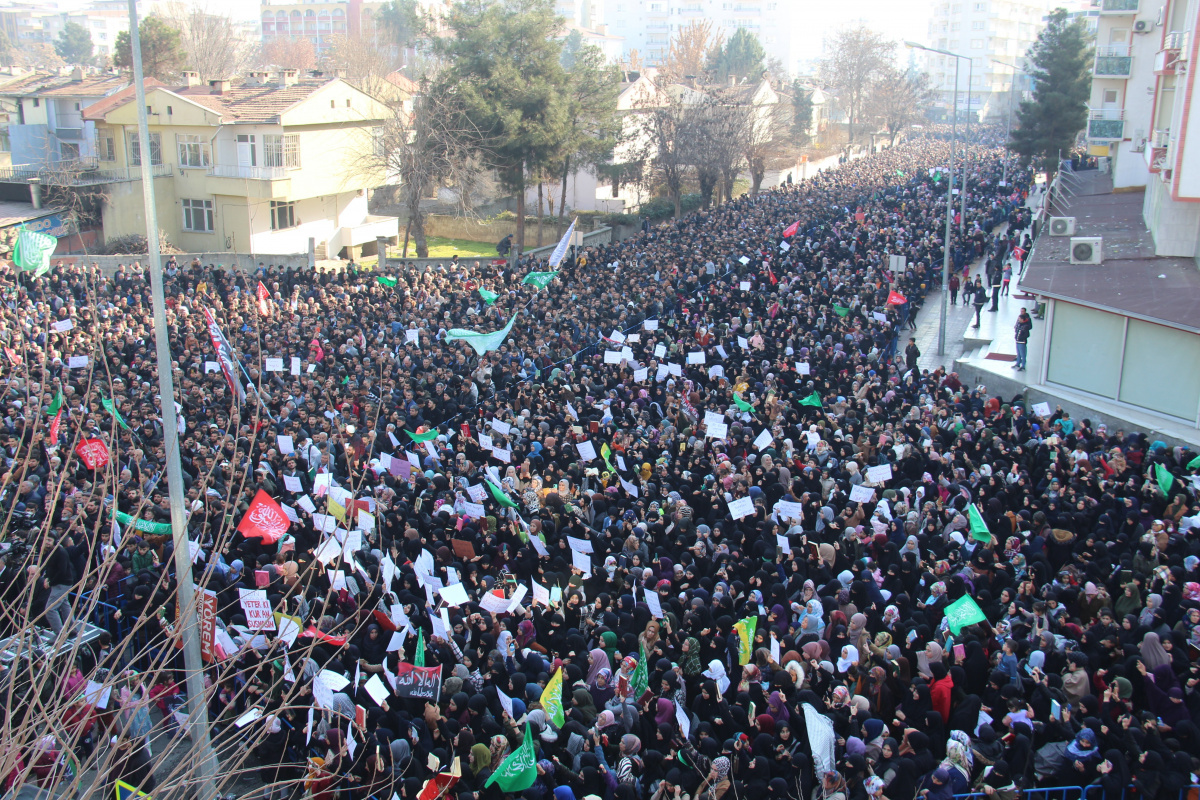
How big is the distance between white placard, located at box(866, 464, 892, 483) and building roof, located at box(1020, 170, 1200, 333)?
7785mm

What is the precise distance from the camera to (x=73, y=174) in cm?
3509

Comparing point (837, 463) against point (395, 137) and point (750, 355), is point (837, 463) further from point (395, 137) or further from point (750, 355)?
point (395, 137)

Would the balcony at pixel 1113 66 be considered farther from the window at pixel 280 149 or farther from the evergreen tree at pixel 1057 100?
the window at pixel 280 149

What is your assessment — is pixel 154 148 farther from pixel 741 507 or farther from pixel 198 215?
pixel 741 507

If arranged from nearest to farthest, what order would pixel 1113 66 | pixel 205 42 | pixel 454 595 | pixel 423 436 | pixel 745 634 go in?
pixel 745 634, pixel 454 595, pixel 423 436, pixel 1113 66, pixel 205 42

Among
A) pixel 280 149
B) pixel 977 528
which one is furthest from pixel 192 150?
pixel 977 528

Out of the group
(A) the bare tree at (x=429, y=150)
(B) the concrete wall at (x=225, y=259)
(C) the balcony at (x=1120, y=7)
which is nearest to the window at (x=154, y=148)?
(B) the concrete wall at (x=225, y=259)

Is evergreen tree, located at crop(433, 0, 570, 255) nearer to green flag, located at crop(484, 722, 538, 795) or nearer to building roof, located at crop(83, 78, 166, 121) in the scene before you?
building roof, located at crop(83, 78, 166, 121)

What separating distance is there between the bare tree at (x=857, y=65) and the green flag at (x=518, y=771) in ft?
260

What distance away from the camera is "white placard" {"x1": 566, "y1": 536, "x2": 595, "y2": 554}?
10.6 metres

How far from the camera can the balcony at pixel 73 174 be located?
34.8 meters

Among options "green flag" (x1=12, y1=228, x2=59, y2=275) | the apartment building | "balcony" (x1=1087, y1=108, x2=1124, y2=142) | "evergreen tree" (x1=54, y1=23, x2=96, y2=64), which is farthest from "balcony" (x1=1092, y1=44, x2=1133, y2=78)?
"evergreen tree" (x1=54, y1=23, x2=96, y2=64)

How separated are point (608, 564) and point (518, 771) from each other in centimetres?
332

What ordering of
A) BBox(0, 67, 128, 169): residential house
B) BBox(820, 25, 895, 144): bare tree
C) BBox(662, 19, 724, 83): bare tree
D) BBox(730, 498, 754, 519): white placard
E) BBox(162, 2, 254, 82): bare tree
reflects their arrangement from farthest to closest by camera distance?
BBox(820, 25, 895, 144): bare tree → BBox(662, 19, 724, 83): bare tree → BBox(162, 2, 254, 82): bare tree → BBox(0, 67, 128, 169): residential house → BBox(730, 498, 754, 519): white placard
